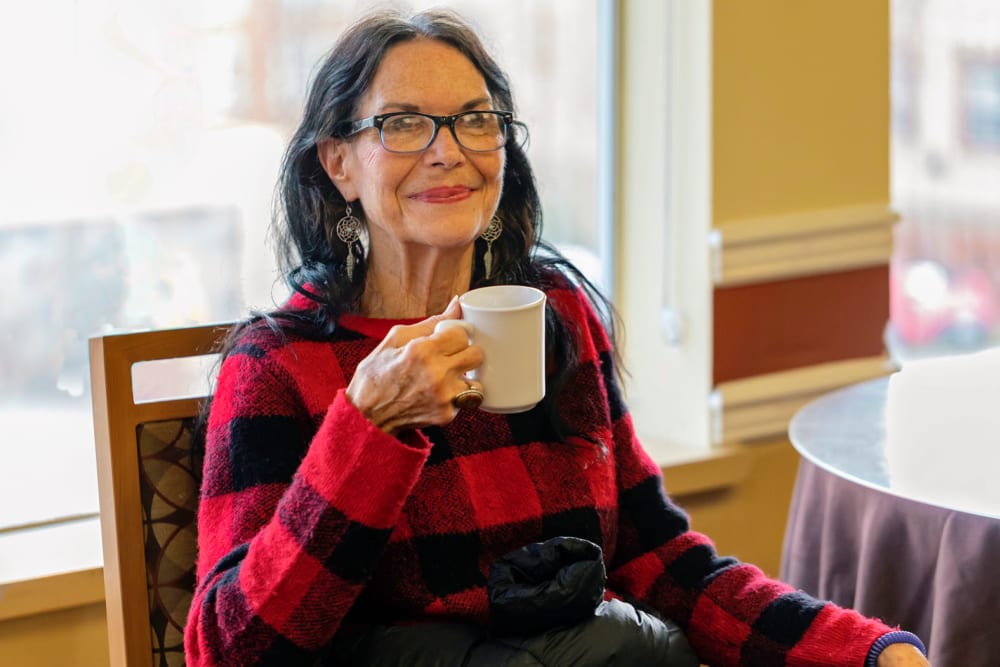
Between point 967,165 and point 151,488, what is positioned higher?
point 967,165

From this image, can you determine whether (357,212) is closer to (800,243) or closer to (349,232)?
(349,232)

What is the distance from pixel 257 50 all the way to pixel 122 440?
0.95 m

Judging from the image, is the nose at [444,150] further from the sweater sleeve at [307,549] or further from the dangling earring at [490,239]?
the sweater sleeve at [307,549]

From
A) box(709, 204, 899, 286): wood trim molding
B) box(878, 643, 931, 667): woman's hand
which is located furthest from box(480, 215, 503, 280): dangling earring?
box(709, 204, 899, 286): wood trim molding

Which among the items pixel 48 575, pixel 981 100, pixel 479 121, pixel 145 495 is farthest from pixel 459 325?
pixel 981 100

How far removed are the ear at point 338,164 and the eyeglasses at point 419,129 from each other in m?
0.05

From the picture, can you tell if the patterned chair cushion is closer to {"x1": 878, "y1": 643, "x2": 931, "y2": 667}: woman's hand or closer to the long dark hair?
the long dark hair

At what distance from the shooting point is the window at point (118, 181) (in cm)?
208

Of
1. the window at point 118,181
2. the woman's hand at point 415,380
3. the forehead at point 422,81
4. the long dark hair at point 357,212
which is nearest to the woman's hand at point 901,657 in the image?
the long dark hair at point 357,212

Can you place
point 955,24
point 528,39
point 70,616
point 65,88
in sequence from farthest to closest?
point 955,24 < point 528,39 < point 65,88 < point 70,616

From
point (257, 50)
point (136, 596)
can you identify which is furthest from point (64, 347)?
point (136, 596)

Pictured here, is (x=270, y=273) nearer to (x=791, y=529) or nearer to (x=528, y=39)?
(x=528, y=39)

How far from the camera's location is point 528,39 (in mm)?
2551

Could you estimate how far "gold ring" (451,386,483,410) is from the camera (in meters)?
1.25
